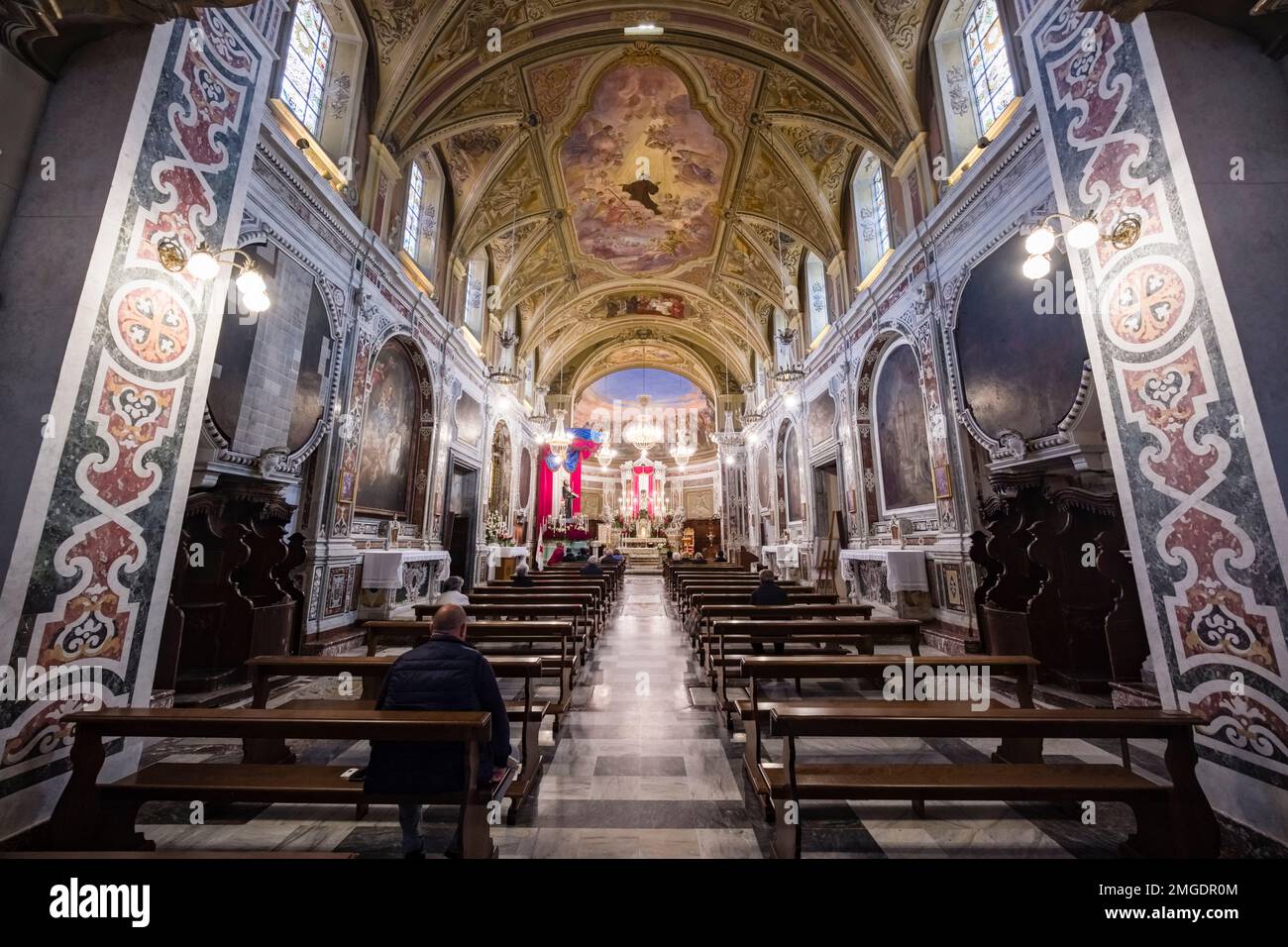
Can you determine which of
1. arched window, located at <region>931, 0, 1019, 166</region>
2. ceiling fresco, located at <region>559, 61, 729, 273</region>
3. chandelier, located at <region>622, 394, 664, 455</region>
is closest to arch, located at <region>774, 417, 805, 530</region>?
ceiling fresco, located at <region>559, 61, 729, 273</region>

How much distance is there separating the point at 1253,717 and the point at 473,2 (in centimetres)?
1159

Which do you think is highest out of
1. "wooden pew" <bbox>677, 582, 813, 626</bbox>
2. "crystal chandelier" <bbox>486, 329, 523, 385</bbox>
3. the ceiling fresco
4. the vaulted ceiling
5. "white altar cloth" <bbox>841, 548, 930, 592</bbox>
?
the ceiling fresco

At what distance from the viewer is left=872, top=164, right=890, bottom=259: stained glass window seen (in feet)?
29.8

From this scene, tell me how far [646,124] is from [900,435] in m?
8.68

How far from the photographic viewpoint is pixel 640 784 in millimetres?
3025

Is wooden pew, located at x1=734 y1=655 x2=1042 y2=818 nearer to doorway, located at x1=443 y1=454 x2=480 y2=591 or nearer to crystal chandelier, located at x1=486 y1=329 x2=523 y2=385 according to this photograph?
doorway, located at x1=443 y1=454 x2=480 y2=591

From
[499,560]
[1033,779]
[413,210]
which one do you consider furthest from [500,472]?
[1033,779]

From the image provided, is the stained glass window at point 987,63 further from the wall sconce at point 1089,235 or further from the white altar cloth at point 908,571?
the white altar cloth at point 908,571

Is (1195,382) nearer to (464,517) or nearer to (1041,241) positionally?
(1041,241)

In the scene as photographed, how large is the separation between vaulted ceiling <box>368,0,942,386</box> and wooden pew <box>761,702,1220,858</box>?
8849mm

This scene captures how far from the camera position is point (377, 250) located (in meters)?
7.79

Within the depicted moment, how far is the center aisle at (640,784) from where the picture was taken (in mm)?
2398

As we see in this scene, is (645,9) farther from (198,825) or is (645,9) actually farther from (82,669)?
(198,825)

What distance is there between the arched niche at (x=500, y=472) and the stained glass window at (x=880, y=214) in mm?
10555
